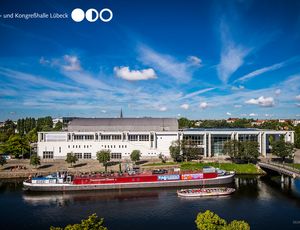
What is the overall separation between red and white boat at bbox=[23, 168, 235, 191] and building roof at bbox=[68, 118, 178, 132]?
95.1 ft

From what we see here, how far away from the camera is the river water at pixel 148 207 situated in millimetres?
38562

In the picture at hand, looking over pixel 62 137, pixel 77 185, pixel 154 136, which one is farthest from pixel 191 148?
pixel 62 137

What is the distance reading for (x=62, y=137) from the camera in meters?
83.5

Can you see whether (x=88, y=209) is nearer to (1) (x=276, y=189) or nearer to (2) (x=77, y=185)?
(2) (x=77, y=185)

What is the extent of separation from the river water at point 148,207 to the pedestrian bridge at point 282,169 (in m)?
2.85

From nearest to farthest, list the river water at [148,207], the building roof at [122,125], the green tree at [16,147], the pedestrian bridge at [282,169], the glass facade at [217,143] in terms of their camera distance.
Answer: the river water at [148,207]
the pedestrian bridge at [282,169]
the green tree at [16,147]
the glass facade at [217,143]
the building roof at [122,125]

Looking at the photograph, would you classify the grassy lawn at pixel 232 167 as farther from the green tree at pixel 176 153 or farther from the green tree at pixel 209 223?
the green tree at pixel 209 223

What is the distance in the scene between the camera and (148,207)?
148 feet

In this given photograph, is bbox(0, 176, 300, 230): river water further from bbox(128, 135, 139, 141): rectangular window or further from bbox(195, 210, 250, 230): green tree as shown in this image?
bbox(128, 135, 139, 141): rectangular window

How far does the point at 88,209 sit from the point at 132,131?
4062 cm

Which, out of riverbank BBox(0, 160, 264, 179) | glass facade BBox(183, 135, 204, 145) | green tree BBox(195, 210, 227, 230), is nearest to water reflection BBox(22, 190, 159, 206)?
riverbank BBox(0, 160, 264, 179)

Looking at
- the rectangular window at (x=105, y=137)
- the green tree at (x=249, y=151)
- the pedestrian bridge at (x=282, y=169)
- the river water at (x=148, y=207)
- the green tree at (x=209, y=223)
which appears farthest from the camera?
the rectangular window at (x=105, y=137)

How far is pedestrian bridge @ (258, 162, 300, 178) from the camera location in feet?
178

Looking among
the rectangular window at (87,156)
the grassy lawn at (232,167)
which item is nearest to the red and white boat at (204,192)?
the grassy lawn at (232,167)
